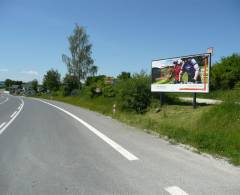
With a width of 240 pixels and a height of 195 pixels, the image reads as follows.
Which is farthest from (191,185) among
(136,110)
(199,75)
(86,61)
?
(86,61)

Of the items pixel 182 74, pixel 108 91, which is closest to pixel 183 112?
pixel 182 74

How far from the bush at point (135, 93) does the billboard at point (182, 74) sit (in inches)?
25.2

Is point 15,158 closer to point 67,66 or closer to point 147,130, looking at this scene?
point 147,130

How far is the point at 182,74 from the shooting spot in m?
17.8

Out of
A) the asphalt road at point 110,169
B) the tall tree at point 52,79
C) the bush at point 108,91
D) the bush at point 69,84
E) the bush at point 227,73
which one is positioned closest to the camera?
the asphalt road at point 110,169

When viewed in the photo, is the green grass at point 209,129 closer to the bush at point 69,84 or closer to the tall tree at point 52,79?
the bush at point 69,84

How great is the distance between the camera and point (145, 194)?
440 cm

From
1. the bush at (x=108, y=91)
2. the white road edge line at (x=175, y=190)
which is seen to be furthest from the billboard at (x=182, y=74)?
the bush at (x=108, y=91)

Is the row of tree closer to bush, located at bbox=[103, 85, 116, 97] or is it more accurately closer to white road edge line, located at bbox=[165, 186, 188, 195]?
bush, located at bbox=[103, 85, 116, 97]

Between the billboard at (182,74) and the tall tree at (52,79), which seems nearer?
the billboard at (182,74)

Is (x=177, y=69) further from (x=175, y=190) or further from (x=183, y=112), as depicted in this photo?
(x=175, y=190)

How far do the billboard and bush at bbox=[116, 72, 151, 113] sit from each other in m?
0.64

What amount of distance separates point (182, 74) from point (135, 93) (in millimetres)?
3676

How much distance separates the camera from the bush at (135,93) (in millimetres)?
19891
